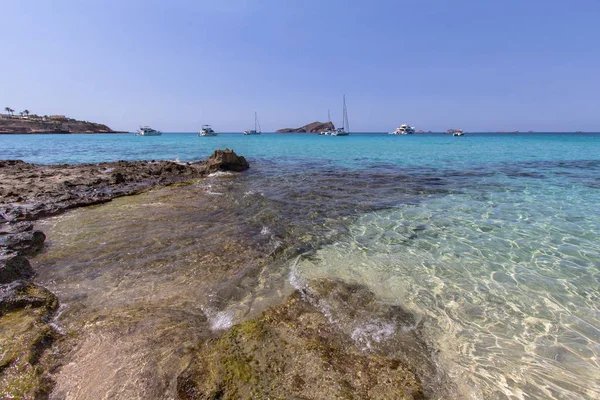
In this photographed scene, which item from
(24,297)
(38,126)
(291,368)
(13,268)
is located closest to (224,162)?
(13,268)

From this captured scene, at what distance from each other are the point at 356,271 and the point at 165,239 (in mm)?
5012

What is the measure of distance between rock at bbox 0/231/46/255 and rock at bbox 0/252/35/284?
2.15 feet

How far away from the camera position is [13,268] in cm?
533

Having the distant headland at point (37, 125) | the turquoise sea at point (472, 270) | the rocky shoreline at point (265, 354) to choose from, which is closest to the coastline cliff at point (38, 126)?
the distant headland at point (37, 125)

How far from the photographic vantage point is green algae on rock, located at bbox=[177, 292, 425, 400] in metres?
3.12

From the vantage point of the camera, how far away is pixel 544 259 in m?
6.53

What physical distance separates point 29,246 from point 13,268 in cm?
149

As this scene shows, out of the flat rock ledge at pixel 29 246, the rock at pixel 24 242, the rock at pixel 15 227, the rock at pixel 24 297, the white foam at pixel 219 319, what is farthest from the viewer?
the rock at pixel 15 227

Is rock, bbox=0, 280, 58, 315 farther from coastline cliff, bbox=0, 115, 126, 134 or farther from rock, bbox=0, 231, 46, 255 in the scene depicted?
coastline cliff, bbox=0, 115, 126, 134

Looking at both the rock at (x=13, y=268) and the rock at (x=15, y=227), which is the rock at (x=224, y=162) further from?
the rock at (x=13, y=268)

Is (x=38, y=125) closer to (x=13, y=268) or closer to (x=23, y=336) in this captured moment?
(x=13, y=268)

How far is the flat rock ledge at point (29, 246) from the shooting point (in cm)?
322

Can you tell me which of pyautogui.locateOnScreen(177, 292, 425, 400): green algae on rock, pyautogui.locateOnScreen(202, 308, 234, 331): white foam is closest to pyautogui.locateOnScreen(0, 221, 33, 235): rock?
pyautogui.locateOnScreen(202, 308, 234, 331): white foam

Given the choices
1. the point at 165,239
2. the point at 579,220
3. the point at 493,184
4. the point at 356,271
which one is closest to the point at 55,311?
the point at 165,239
